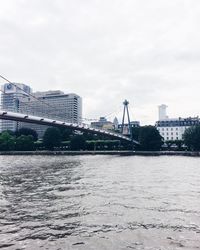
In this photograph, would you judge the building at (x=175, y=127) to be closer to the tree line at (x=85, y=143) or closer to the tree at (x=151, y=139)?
the tree line at (x=85, y=143)

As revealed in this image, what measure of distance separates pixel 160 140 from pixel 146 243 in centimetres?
9223

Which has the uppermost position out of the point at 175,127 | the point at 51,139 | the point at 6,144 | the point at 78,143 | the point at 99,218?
the point at 175,127

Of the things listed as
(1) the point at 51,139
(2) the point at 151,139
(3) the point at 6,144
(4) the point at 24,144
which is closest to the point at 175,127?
(2) the point at 151,139

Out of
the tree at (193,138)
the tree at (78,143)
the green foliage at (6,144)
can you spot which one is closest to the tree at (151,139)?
the tree at (193,138)

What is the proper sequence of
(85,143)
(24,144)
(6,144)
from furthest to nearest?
(6,144), (24,144), (85,143)

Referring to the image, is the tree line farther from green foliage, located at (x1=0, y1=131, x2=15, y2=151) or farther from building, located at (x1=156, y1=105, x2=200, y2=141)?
building, located at (x1=156, y1=105, x2=200, y2=141)

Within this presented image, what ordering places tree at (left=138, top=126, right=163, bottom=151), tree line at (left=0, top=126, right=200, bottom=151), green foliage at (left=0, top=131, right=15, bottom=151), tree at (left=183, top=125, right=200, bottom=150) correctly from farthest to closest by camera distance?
green foliage at (left=0, top=131, right=15, bottom=151) < tree line at (left=0, top=126, right=200, bottom=151) < tree at (left=138, top=126, right=163, bottom=151) < tree at (left=183, top=125, right=200, bottom=150)

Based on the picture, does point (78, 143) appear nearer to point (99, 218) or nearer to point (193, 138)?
point (193, 138)

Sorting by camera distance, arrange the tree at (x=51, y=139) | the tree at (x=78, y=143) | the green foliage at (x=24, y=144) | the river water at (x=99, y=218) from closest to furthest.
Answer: the river water at (x=99, y=218)
the tree at (x=78, y=143)
the green foliage at (x=24, y=144)
the tree at (x=51, y=139)

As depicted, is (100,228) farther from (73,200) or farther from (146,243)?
(73,200)

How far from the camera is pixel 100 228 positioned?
11.3 m

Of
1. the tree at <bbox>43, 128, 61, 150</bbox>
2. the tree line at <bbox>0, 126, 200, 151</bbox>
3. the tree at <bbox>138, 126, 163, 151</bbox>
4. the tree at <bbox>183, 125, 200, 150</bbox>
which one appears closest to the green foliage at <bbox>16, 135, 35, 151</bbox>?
the tree line at <bbox>0, 126, 200, 151</bbox>

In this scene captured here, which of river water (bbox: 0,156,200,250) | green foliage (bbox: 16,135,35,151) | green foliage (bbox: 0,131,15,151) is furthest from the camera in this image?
green foliage (bbox: 0,131,15,151)

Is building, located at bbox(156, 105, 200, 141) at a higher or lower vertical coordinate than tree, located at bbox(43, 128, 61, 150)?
higher
